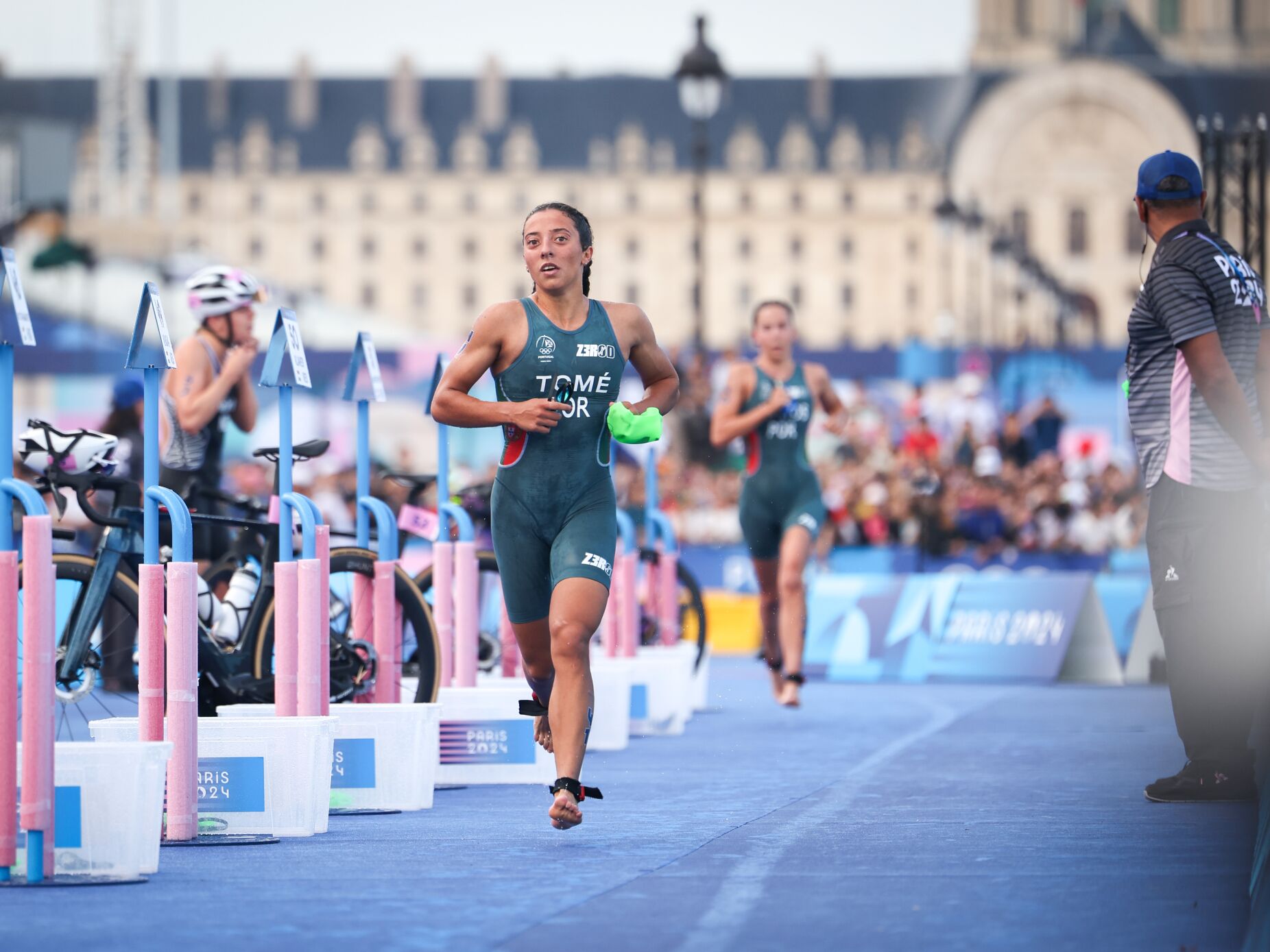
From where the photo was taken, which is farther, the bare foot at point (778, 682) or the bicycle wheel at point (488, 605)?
the bare foot at point (778, 682)

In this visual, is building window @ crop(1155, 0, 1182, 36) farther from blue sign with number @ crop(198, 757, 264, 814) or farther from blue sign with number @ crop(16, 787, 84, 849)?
blue sign with number @ crop(16, 787, 84, 849)

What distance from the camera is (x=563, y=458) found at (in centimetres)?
735

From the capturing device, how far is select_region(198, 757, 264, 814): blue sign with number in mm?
7320

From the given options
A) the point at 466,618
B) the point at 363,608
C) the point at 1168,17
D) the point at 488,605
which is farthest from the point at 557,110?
the point at 363,608

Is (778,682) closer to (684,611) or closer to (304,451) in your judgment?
(684,611)

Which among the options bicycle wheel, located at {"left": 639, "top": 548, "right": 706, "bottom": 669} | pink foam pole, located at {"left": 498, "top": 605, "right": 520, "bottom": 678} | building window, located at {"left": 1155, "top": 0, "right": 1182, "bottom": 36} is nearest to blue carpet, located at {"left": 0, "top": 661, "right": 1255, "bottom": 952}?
pink foam pole, located at {"left": 498, "top": 605, "right": 520, "bottom": 678}

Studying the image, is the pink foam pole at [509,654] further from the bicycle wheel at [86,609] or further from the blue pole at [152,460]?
the blue pole at [152,460]

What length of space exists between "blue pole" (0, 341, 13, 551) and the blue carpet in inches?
37.2

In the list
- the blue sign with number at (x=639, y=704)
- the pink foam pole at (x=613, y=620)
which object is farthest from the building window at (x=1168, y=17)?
the blue sign with number at (x=639, y=704)

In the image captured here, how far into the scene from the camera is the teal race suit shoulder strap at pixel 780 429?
12.9 m

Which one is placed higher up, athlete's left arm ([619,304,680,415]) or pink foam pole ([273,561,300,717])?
athlete's left arm ([619,304,680,415])

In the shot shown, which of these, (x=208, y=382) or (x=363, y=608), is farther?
(x=208, y=382)

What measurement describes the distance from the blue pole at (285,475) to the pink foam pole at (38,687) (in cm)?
175

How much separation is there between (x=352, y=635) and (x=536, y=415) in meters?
2.87
